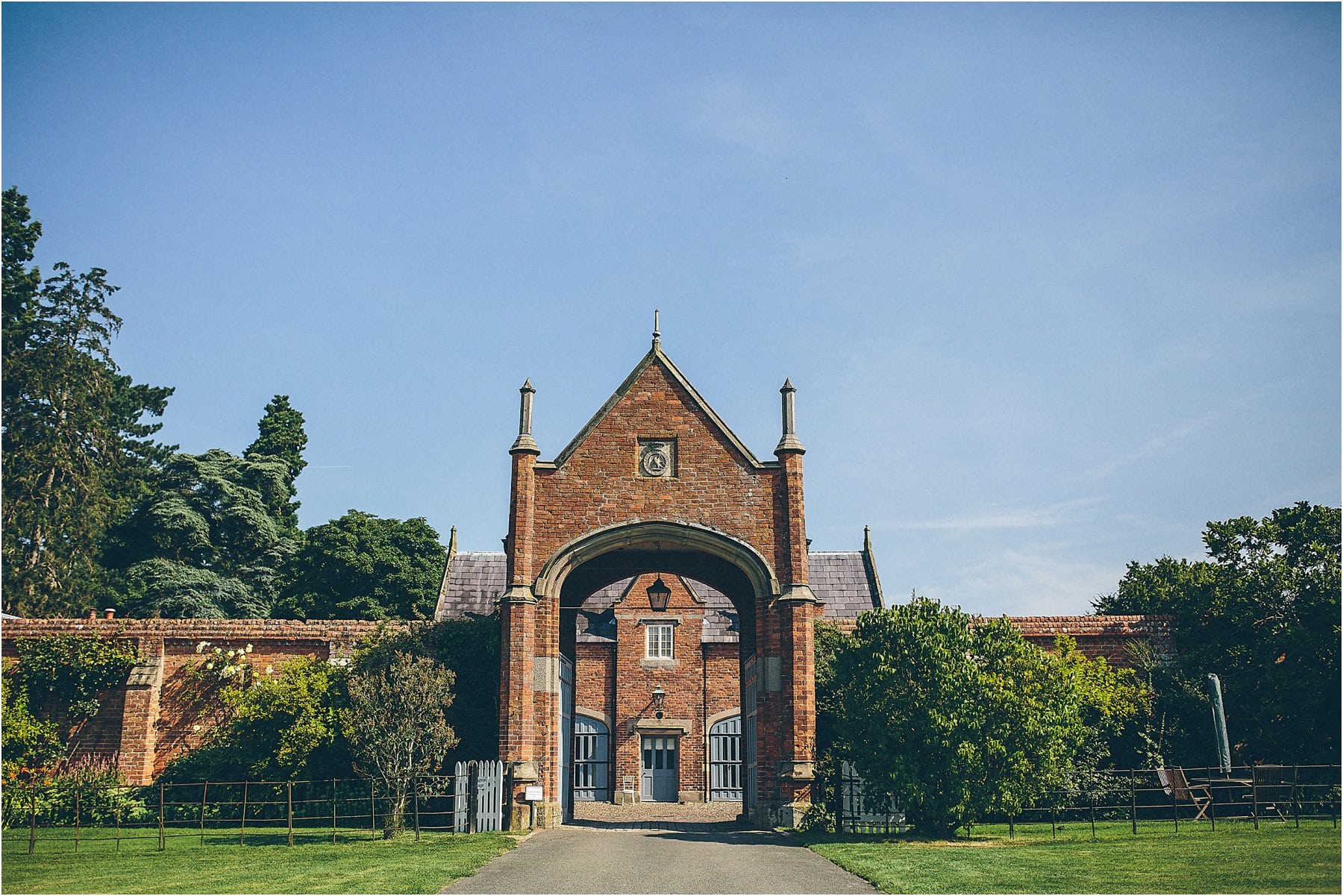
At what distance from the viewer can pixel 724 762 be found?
38.1 metres

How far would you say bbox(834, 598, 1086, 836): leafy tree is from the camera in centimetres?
1911

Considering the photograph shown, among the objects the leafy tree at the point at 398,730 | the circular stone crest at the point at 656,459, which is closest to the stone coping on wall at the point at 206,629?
the leafy tree at the point at 398,730

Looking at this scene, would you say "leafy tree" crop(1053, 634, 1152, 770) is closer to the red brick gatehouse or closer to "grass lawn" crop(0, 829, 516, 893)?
the red brick gatehouse

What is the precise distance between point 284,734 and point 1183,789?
64.6 feet

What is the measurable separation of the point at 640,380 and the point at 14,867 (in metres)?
14.8

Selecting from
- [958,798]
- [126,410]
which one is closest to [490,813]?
[958,798]

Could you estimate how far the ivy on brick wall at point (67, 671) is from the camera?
25.7m

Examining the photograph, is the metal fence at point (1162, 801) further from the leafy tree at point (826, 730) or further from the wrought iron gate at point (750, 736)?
the wrought iron gate at point (750, 736)

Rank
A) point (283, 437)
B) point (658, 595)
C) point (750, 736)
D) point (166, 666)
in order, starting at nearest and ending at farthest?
point (658, 595) → point (750, 736) → point (166, 666) → point (283, 437)

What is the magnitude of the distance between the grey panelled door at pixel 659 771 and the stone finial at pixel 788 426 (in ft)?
58.1

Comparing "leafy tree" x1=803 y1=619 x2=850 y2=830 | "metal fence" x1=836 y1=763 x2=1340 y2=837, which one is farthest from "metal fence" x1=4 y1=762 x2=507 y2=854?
"metal fence" x1=836 y1=763 x2=1340 y2=837

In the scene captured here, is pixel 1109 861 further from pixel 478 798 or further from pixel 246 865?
pixel 246 865

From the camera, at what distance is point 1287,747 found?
2402 centimetres

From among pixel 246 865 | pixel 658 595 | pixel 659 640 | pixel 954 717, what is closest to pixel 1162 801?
pixel 954 717
